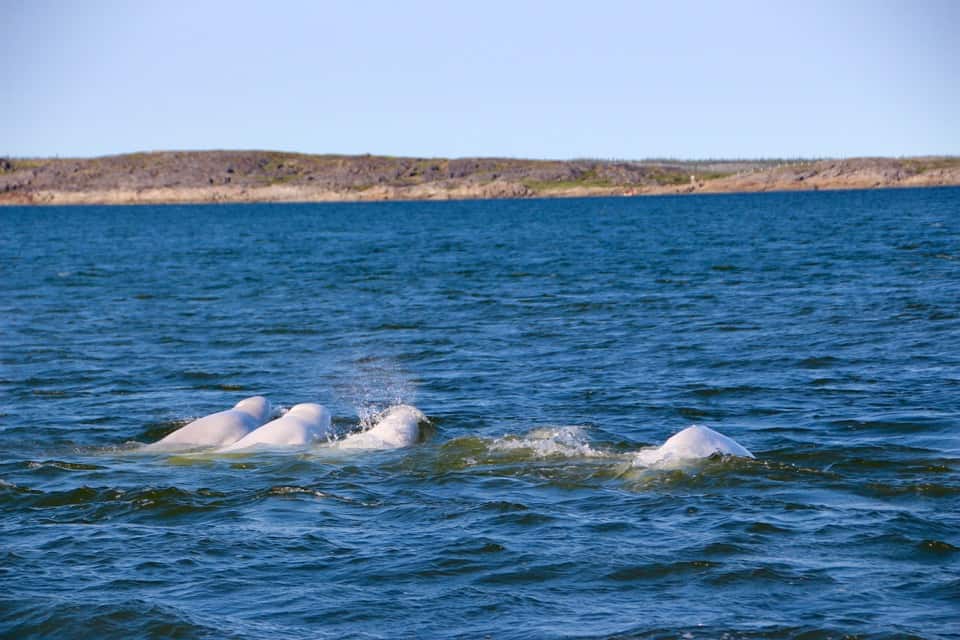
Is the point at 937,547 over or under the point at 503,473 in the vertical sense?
over

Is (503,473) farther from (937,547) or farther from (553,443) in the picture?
(937,547)

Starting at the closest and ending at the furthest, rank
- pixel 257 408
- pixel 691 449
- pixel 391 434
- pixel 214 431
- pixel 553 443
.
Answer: pixel 691 449
pixel 553 443
pixel 391 434
pixel 214 431
pixel 257 408

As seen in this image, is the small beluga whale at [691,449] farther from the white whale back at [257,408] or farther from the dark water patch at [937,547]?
the white whale back at [257,408]

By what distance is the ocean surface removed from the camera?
34.1 ft

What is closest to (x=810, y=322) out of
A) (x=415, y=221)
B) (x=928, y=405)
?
(x=928, y=405)

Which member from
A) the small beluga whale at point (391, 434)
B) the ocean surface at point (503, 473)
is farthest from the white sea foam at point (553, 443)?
the small beluga whale at point (391, 434)

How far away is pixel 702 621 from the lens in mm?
9836

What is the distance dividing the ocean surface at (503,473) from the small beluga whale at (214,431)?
2.29 feet

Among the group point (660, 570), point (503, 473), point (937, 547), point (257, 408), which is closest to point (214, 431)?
point (257, 408)

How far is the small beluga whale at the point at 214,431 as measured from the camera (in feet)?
57.9

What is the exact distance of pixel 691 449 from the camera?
50.0 feet

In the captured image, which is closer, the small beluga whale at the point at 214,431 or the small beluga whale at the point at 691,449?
the small beluga whale at the point at 691,449

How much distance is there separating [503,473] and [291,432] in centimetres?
402

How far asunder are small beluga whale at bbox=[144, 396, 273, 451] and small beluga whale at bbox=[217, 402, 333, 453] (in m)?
0.30
